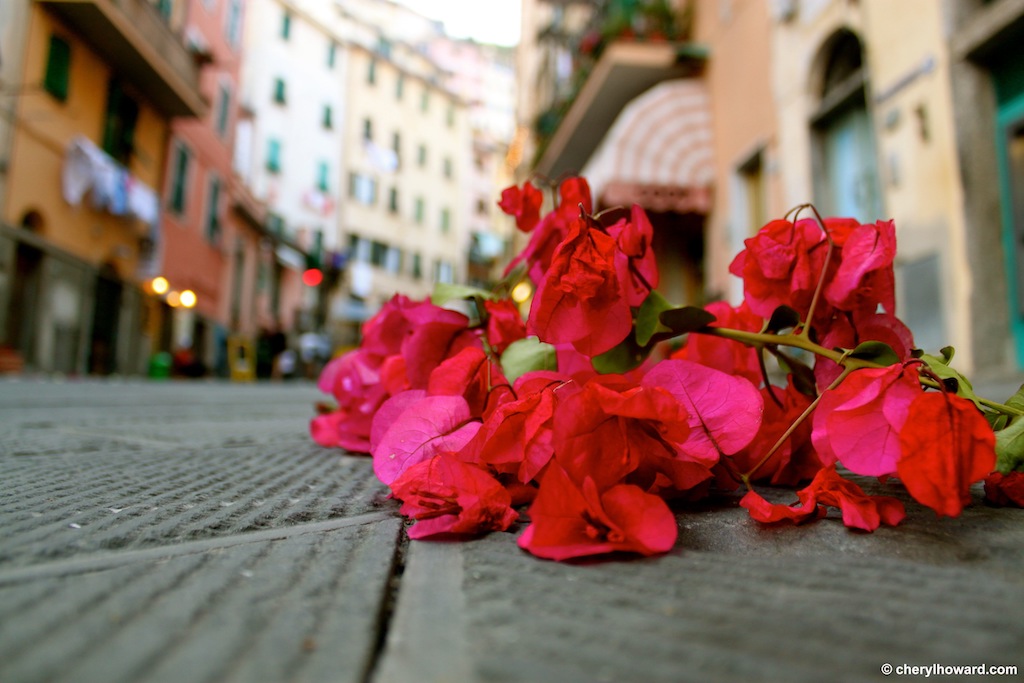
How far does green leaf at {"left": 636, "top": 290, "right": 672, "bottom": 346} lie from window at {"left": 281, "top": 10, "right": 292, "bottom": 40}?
29.7 metres

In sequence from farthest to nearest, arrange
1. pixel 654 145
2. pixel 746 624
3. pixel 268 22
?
pixel 268 22
pixel 654 145
pixel 746 624

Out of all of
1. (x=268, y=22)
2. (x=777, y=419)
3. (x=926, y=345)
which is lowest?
(x=777, y=419)

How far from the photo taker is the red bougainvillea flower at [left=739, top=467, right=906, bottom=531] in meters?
0.77

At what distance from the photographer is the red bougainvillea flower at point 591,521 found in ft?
2.19

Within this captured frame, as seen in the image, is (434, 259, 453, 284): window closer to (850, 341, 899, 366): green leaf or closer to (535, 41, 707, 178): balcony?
(535, 41, 707, 178): balcony

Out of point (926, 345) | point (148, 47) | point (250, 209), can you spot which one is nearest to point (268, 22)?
point (250, 209)

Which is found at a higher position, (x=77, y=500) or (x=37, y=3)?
(x=37, y=3)

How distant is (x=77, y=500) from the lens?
3.16 feet

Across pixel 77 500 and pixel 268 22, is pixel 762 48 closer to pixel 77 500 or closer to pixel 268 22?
pixel 77 500

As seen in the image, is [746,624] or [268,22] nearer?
[746,624]

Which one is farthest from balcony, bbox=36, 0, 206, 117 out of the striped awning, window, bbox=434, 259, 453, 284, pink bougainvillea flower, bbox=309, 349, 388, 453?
window, bbox=434, 259, 453, 284

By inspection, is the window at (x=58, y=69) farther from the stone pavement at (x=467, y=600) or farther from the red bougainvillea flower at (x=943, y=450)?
the red bougainvillea flower at (x=943, y=450)

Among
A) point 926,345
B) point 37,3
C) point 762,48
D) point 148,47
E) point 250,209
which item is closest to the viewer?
point 926,345

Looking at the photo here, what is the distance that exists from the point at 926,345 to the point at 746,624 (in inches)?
212
